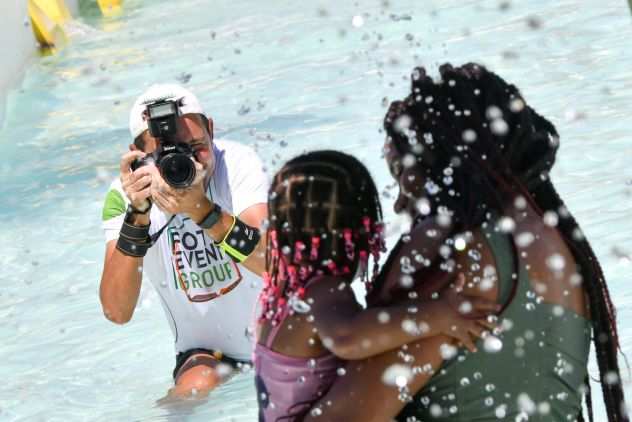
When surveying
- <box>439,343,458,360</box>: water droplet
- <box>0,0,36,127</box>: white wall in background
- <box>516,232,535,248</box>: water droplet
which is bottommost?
<box>0,0,36,127</box>: white wall in background

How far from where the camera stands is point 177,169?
3469 millimetres

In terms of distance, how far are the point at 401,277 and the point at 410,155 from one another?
0.22m

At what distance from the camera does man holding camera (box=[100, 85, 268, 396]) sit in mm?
3555

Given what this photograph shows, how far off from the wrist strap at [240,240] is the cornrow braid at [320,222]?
1462 mm

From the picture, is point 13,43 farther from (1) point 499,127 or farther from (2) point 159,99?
(1) point 499,127

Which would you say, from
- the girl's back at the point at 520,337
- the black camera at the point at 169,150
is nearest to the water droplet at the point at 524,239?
the girl's back at the point at 520,337

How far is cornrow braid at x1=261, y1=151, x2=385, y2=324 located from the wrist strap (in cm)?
146

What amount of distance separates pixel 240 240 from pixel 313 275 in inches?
60.5

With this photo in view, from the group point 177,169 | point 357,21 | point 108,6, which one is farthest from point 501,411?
point 108,6

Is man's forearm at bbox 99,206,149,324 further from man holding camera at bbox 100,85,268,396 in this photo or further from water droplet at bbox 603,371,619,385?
water droplet at bbox 603,371,619,385

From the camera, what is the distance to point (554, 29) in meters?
9.21

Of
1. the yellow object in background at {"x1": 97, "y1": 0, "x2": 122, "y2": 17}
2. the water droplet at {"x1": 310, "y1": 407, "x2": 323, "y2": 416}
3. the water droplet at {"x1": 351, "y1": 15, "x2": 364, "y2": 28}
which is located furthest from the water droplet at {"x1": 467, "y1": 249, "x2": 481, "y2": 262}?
the yellow object in background at {"x1": 97, "y1": 0, "x2": 122, "y2": 17}

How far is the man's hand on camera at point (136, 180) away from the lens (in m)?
3.51

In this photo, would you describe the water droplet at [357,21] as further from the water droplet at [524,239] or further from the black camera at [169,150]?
the water droplet at [524,239]
